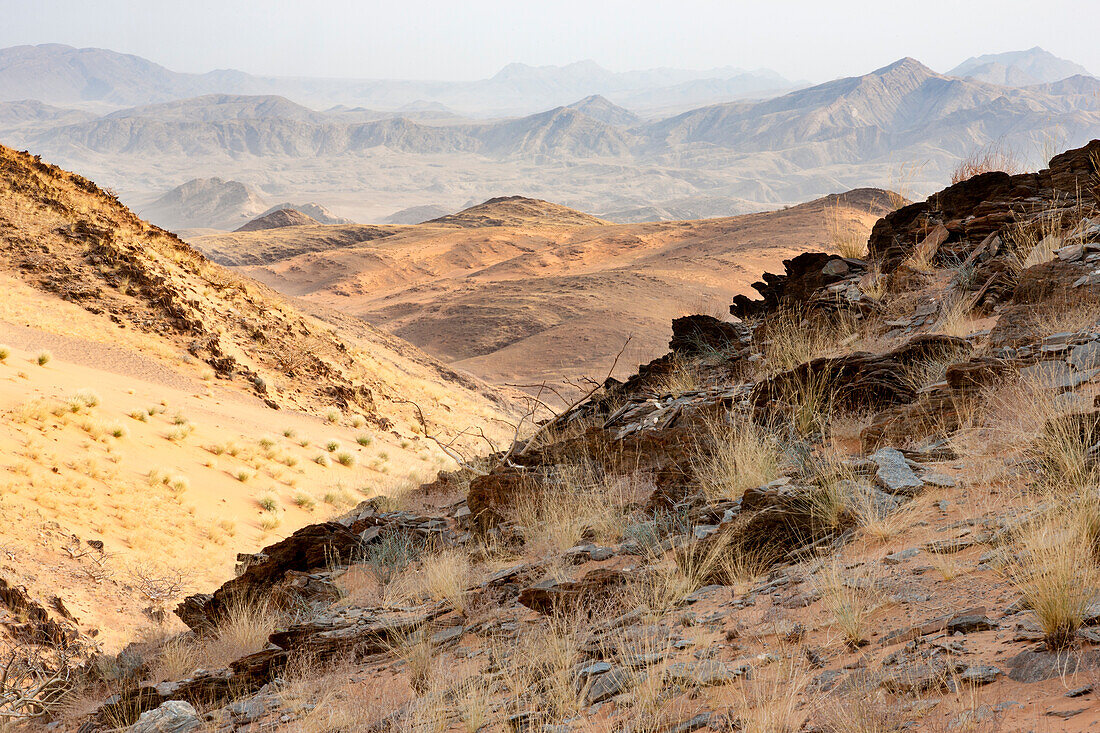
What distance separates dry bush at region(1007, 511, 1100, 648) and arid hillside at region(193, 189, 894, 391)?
718 inches

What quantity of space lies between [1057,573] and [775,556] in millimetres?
1783

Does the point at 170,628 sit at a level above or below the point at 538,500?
below

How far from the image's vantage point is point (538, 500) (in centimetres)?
670

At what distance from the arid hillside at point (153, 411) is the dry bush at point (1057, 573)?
844 cm

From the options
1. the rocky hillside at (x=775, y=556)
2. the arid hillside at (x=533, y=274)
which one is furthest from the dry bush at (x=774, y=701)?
the arid hillside at (x=533, y=274)

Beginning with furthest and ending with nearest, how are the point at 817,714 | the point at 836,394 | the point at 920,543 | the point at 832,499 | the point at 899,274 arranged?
1. the point at 899,274
2. the point at 836,394
3. the point at 832,499
4. the point at 920,543
5. the point at 817,714

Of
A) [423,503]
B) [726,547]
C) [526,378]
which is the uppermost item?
[726,547]

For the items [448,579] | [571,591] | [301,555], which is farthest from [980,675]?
[301,555]

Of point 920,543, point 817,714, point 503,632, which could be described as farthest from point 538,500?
point 817,714

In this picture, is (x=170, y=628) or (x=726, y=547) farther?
(x=170, y=628)

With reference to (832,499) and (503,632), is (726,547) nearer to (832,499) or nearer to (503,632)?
(832,499)

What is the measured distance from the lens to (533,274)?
4641 cm

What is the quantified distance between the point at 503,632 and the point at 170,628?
572 cm

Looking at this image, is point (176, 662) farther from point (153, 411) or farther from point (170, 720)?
point (153, 411)
